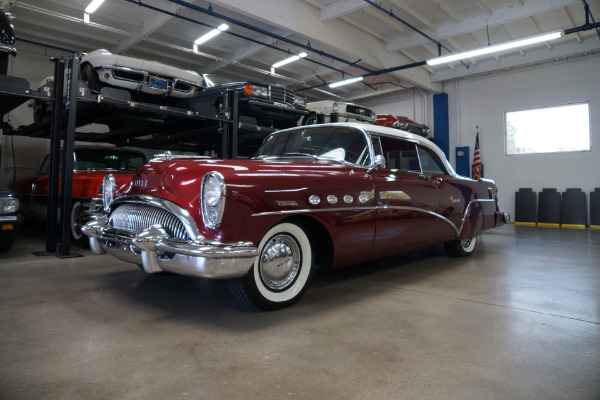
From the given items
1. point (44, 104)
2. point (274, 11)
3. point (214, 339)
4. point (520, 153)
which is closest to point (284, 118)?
point (274, 11)

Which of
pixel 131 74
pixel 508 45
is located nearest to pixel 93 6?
pixel 131 74

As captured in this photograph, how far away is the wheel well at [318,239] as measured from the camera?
8.87ft

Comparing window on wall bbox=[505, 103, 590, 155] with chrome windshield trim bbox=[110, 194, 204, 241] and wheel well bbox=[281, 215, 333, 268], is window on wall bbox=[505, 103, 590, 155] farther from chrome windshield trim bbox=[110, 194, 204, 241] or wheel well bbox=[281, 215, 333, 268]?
chrome windshield trim bbox=[110, 194, 204, 241]

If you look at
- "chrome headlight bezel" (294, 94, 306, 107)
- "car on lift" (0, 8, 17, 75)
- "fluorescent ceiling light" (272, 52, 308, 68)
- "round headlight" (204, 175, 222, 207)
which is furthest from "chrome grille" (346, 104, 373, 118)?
"round headlight" (204, 175, 222, 207)

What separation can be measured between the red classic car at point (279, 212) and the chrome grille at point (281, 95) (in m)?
2.70

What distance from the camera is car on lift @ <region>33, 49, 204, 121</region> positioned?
4.86m

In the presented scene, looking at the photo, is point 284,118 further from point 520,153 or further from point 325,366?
point 520,153

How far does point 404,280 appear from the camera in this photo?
11.6 feet

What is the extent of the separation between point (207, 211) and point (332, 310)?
42.5 inches

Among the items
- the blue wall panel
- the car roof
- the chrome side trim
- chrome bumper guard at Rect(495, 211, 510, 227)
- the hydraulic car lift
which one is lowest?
chrome bumper guard at Rect(495, 211, 510, 227)

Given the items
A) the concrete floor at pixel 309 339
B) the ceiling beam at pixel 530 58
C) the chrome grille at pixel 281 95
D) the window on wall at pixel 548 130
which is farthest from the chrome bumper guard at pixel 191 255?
the ceiling beam at pixel 530 58

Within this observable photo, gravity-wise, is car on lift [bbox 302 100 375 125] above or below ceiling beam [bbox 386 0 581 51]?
below

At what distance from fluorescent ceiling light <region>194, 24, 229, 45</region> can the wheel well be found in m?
7.56

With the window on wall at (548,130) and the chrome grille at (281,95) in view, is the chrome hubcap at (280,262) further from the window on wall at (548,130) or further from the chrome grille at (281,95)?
the window on wall at (548,130)
